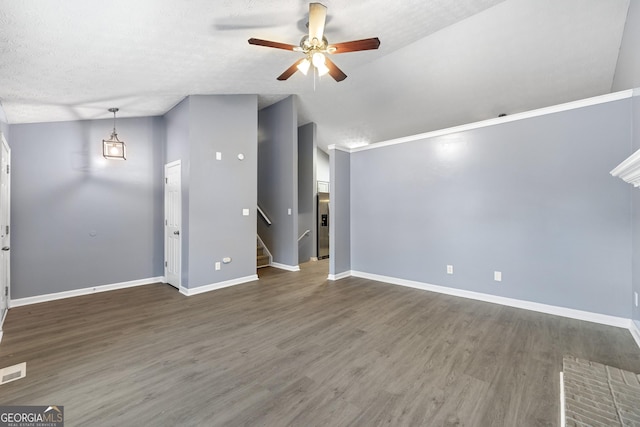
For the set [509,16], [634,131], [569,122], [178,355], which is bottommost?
[178,355]

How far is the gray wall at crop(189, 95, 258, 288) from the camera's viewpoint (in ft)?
13.8

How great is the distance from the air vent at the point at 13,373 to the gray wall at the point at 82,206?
213 cm

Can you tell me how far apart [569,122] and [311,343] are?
3793 millimetres

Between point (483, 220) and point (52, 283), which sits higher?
point (483, 220)

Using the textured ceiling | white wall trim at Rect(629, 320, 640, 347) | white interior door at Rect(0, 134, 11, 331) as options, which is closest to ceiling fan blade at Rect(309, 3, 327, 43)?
the textured ceiling

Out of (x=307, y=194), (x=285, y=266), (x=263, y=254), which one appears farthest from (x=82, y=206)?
(x=307, y=194)

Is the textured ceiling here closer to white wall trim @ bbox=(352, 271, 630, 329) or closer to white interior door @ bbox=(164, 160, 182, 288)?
white interior door @ bbox=(164, 160, 182, 288)

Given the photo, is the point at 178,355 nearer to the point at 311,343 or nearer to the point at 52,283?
the point at 311,343

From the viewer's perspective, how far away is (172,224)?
182 inches

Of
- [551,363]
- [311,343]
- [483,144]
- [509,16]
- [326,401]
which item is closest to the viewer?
[326,401]

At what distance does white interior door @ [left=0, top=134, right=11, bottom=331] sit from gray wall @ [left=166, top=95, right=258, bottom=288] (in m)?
1.87

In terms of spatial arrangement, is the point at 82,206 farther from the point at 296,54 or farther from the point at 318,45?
the point at 318,45

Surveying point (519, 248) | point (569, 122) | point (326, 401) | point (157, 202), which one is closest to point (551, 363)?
point (519, 248)

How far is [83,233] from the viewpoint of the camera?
164 inches
